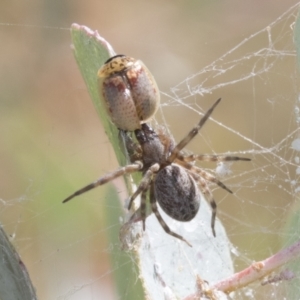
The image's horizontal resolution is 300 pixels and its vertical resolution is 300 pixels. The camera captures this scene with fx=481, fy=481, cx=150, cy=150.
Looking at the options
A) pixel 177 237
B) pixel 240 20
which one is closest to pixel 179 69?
pixel 240 20

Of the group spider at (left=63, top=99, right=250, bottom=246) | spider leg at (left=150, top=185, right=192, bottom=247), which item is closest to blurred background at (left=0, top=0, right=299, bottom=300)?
spider at (left=63, top=99, right=250, bottom=246)

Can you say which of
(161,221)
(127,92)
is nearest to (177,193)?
(161,221)

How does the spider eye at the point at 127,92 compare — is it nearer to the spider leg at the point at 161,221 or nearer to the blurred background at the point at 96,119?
the spider leg at the point at 161,221

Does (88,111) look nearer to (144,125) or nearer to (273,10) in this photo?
(273,10)

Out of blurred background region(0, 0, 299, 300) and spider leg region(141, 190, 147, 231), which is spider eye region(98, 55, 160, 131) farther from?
blurred background region(0, 0, 299, 300)

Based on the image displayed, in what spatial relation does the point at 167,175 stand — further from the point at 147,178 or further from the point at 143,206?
the point at 143,206

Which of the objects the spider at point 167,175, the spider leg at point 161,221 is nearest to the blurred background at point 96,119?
the spider at point 167,175
